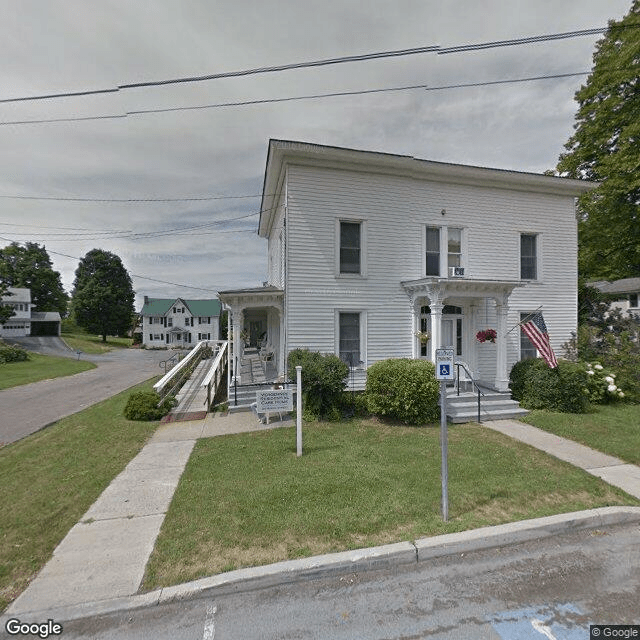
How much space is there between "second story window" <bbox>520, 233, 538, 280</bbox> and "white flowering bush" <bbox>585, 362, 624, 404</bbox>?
3696 millimetres

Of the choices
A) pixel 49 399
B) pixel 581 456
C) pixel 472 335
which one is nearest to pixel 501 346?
pixel 472 335

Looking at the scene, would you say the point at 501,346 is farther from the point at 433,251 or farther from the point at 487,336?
the point at 433,251

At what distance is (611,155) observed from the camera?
14359 mm

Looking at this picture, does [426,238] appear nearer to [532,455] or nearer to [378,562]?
[532,455]

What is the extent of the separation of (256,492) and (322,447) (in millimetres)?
2178

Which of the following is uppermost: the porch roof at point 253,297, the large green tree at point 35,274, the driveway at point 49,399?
the large green tree at point 35,274

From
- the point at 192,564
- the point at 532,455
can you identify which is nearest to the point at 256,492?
the point at 192,564

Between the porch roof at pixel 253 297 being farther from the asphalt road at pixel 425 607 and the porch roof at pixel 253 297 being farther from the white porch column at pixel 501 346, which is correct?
the asphalt road at pixel 425 607

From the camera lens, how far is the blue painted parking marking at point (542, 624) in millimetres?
2715

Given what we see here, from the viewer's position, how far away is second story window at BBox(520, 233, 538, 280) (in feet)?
40.5

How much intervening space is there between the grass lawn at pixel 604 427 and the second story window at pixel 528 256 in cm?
487

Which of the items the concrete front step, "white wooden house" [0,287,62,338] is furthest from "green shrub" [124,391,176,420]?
"white wooden house" [0,287,62,338]

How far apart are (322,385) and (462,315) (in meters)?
5.77

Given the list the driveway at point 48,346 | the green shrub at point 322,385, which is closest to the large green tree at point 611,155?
the green shrub at point 322,385
